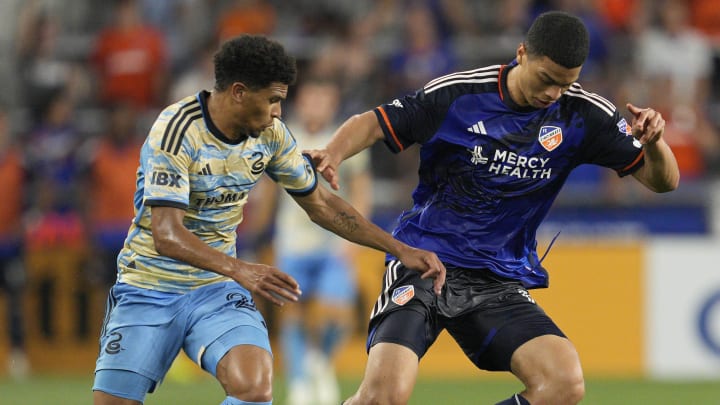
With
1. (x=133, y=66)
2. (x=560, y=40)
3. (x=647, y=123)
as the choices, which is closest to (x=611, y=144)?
(x=647, y=123)

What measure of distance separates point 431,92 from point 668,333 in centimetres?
697

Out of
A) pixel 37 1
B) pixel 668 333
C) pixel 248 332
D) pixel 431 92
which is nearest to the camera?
pixel 248 332

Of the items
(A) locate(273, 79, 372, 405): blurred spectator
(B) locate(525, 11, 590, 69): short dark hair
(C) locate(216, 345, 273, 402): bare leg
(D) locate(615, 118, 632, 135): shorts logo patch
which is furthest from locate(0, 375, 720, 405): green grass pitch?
(B) locate(525, 11, 590, 69): short dark hair

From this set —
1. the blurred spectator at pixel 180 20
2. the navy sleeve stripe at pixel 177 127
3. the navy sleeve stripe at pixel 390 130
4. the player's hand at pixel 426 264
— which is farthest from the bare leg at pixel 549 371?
the blurred spectator at pixel 180 20

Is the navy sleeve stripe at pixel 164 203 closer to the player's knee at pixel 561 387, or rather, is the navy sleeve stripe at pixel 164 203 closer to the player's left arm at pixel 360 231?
the player's left arm at pixel 360 231

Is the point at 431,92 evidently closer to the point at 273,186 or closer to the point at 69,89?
the point at 273,186

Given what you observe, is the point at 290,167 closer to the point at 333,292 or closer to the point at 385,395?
the point at 385,395

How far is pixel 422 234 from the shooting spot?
21.5 feet

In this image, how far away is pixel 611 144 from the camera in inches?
256

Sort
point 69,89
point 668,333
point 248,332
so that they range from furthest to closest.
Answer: point 69,89 → point 668,333 → point 248,332

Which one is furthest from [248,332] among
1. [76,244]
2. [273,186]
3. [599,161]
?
[76,244]

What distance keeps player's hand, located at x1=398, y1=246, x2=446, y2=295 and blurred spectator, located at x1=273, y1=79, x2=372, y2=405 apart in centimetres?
419

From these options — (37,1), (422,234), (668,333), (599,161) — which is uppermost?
(37,1)

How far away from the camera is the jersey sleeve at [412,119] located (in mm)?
6395
